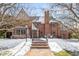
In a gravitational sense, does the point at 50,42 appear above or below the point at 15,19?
below

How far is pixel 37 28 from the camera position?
84.5 inches

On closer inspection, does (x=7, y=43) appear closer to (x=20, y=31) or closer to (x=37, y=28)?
(x=20, y=31)

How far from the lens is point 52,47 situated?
2.17m

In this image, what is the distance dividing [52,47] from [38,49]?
0.16 m

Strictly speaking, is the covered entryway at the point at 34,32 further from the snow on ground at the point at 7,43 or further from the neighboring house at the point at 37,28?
the snow on ground at the point at 7,43

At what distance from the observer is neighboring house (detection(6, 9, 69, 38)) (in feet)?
7.02

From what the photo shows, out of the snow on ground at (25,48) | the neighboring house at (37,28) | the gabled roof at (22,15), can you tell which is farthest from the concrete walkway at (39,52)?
the gabled roof at (22,15)

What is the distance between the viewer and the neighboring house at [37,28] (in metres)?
2.14

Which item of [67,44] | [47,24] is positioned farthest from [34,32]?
[67,44]

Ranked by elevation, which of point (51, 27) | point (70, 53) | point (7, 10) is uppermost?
point (7, 10)

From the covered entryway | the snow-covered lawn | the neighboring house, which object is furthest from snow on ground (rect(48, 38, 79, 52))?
the snow-covered lawn

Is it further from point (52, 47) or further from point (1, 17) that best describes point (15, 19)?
point (52, 47)

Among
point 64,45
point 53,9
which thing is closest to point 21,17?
point 53,9

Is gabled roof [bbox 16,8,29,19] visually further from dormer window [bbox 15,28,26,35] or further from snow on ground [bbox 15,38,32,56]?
snow on ground [bbox 15,38,32,56]
